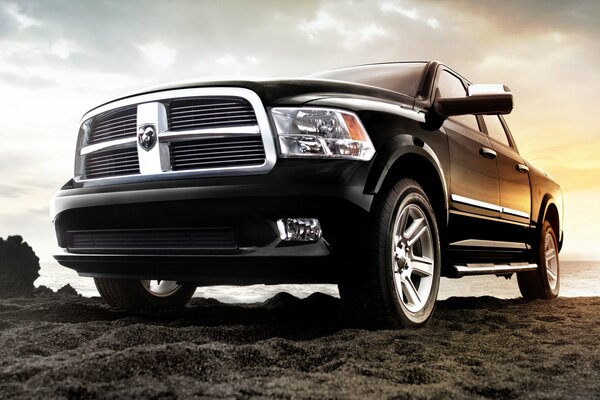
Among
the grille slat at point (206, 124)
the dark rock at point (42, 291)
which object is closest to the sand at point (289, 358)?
the grille slat at point (206, 124)

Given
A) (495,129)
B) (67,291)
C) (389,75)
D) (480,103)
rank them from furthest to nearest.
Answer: (67,291) < (495,129) < (389,75) < (480,103)

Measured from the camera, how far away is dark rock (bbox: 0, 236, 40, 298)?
8.45m

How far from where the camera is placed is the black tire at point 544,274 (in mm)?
7010

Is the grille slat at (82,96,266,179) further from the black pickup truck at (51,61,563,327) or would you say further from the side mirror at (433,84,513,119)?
the side mirror at (433,84,513,119)

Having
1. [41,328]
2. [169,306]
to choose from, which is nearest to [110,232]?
[41,328]

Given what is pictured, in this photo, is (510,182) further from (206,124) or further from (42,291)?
(42,291)

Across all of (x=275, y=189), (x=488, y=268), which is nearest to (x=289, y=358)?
(x=275, y=189)

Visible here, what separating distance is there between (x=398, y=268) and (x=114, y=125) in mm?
1944

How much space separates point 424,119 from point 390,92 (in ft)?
0.97

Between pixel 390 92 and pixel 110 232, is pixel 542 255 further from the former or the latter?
pixel 110 232

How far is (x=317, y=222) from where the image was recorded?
3434 millimetres

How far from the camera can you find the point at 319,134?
349 centimetres

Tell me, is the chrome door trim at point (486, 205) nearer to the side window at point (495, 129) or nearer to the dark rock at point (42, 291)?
the side window at point (495, 129)

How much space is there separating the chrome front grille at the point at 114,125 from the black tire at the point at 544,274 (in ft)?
14.9
